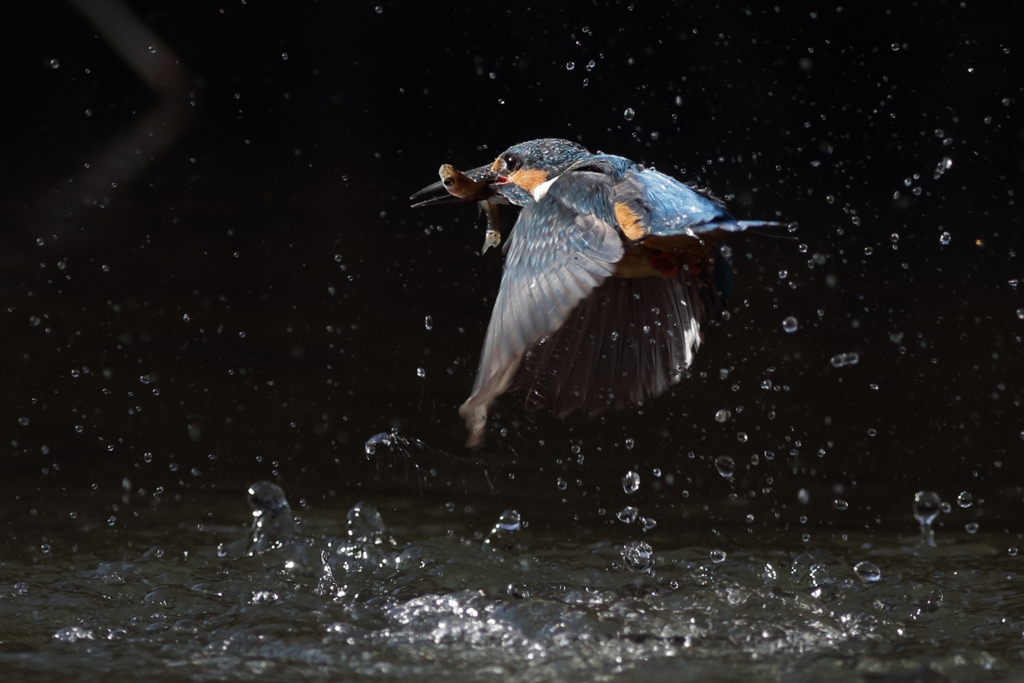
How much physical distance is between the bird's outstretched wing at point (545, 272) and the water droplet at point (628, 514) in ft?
2.05

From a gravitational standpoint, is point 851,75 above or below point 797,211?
above

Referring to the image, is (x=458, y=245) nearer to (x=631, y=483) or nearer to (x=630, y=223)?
(x=631, y=483)

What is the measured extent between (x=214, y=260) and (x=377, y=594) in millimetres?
2600

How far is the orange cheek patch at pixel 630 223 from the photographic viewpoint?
1999 mm

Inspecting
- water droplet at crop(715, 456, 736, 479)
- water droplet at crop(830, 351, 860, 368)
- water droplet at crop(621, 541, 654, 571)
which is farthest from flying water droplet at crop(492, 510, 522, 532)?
water droplet at crop(830, 351, 860, 368)

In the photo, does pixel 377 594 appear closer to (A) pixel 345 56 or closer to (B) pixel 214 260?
(B) pixel 214 260

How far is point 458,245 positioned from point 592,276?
2841mm

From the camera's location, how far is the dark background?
280cm

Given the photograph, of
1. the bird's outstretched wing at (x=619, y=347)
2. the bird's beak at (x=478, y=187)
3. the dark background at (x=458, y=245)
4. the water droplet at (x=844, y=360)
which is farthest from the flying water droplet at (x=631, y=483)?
the water droplet at (x=844, y=360)

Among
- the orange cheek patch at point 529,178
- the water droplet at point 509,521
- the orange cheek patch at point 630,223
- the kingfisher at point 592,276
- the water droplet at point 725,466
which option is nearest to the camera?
the kingfisher at point 592,276

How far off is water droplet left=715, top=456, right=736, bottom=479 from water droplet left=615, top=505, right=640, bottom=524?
0.30 m

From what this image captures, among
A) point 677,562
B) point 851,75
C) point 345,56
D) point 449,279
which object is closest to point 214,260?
point 449,279

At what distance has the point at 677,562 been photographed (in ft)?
7.29

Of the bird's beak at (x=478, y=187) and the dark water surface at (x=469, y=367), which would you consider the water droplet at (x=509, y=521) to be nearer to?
the dark water surface at (x=469, y=367)
